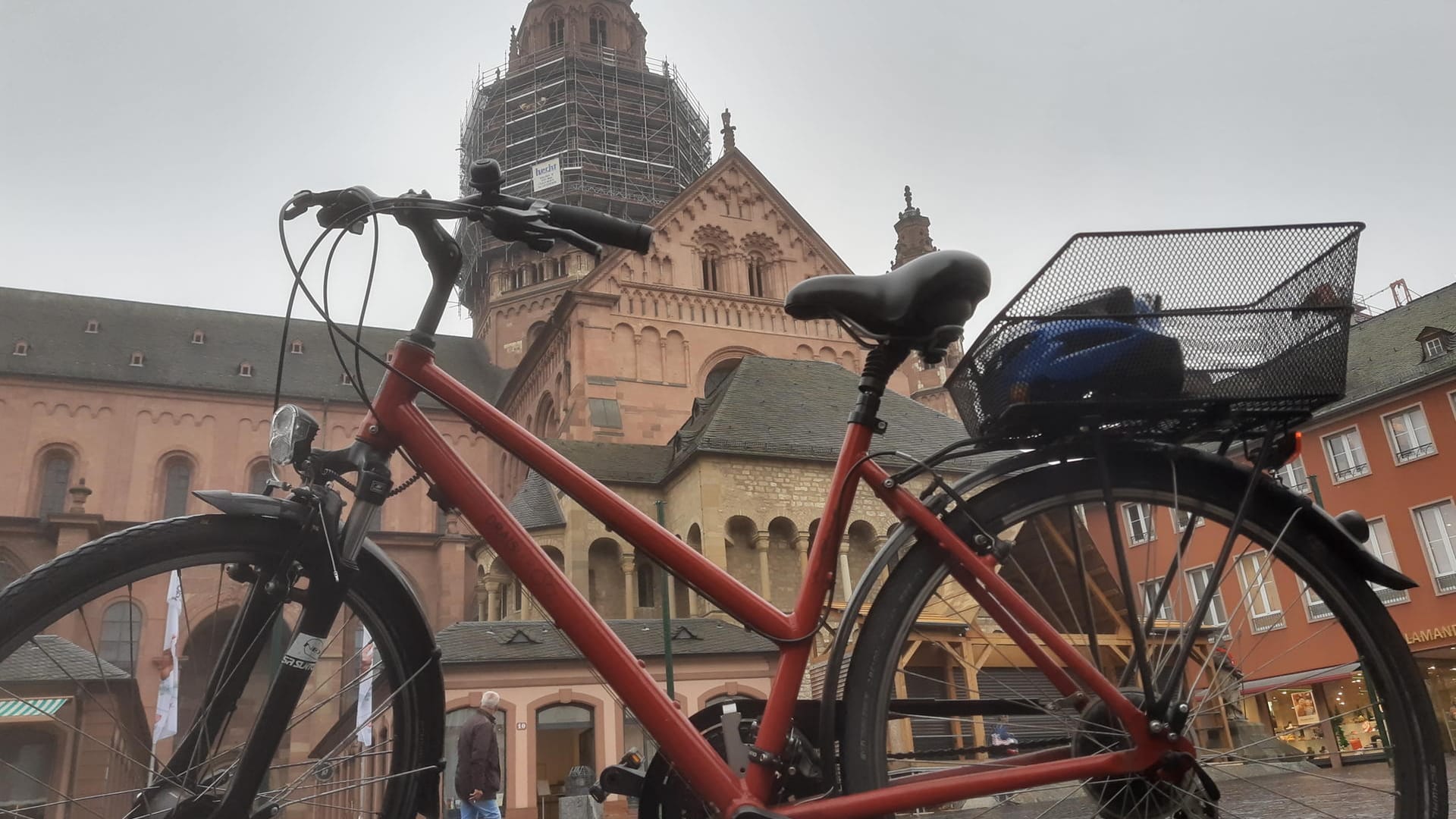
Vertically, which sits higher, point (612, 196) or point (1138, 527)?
point (612, 196)

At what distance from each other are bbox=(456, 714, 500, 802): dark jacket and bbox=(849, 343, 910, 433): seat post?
6708 mm

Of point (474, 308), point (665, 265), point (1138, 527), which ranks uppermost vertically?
point (474, 308)

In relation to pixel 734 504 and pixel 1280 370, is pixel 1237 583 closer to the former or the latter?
pixel 1280 370

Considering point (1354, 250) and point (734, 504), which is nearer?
point (1354, 250)

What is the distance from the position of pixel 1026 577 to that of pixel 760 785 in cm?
81

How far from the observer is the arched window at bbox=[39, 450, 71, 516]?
112ft

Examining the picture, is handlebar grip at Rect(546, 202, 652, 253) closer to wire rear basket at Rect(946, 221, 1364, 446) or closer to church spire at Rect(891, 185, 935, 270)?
wire rear basket at Rect(946, 221, 1364, 446)

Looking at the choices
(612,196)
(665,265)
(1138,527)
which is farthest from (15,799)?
(612,196)

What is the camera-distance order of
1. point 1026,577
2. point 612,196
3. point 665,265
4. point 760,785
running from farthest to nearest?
point 612,196
point 665,265
point 1026,577
point 760,785

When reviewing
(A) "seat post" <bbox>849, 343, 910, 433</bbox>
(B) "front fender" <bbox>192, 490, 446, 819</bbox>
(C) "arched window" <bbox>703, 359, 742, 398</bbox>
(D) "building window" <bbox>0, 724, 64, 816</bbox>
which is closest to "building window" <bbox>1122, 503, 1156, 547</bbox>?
(A) "seat post" <bbox>849, 343, 910, 433</bbox>

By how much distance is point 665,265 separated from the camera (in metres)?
30.7

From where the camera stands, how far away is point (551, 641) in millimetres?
17641

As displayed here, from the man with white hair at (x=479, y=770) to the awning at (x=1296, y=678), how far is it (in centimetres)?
662

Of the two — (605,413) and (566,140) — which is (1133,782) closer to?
(605,413)
